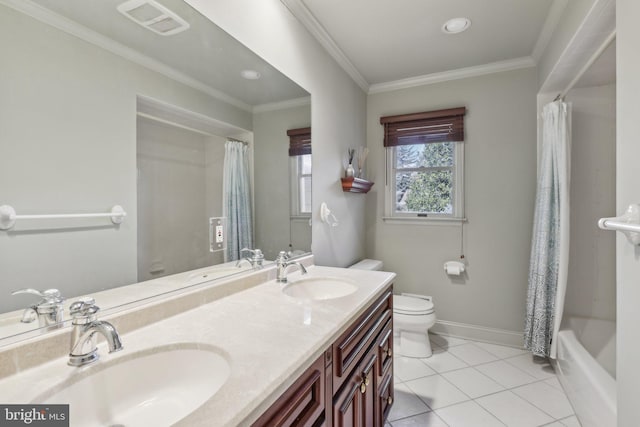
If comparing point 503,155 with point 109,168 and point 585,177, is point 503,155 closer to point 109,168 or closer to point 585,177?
point 585,177

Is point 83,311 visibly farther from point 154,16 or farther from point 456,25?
point 456,25

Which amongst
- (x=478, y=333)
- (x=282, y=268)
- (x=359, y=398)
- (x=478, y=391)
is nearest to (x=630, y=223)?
(x=359, y=398)

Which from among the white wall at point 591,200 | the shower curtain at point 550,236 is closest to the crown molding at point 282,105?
the shower curtain at point 550,236

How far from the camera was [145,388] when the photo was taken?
31.2 inches

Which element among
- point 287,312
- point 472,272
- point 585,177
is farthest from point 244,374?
point 585,177

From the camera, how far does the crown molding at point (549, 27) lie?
1.88m

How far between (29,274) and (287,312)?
74 centimetres

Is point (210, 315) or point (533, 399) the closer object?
point (210, 315)

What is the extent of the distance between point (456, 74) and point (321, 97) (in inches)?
56.6

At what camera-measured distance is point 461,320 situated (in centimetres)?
289

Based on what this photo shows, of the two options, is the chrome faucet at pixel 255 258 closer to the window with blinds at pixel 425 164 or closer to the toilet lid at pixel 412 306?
the toilet lid at pixel 412 306

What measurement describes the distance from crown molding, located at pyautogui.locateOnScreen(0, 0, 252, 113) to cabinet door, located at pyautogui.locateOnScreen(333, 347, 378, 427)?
131 centimetres

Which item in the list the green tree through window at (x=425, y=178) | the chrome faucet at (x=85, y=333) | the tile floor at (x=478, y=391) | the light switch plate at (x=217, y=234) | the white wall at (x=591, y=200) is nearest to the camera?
the chrome faucet at (x=85, y=333)

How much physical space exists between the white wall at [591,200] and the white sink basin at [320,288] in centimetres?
199
